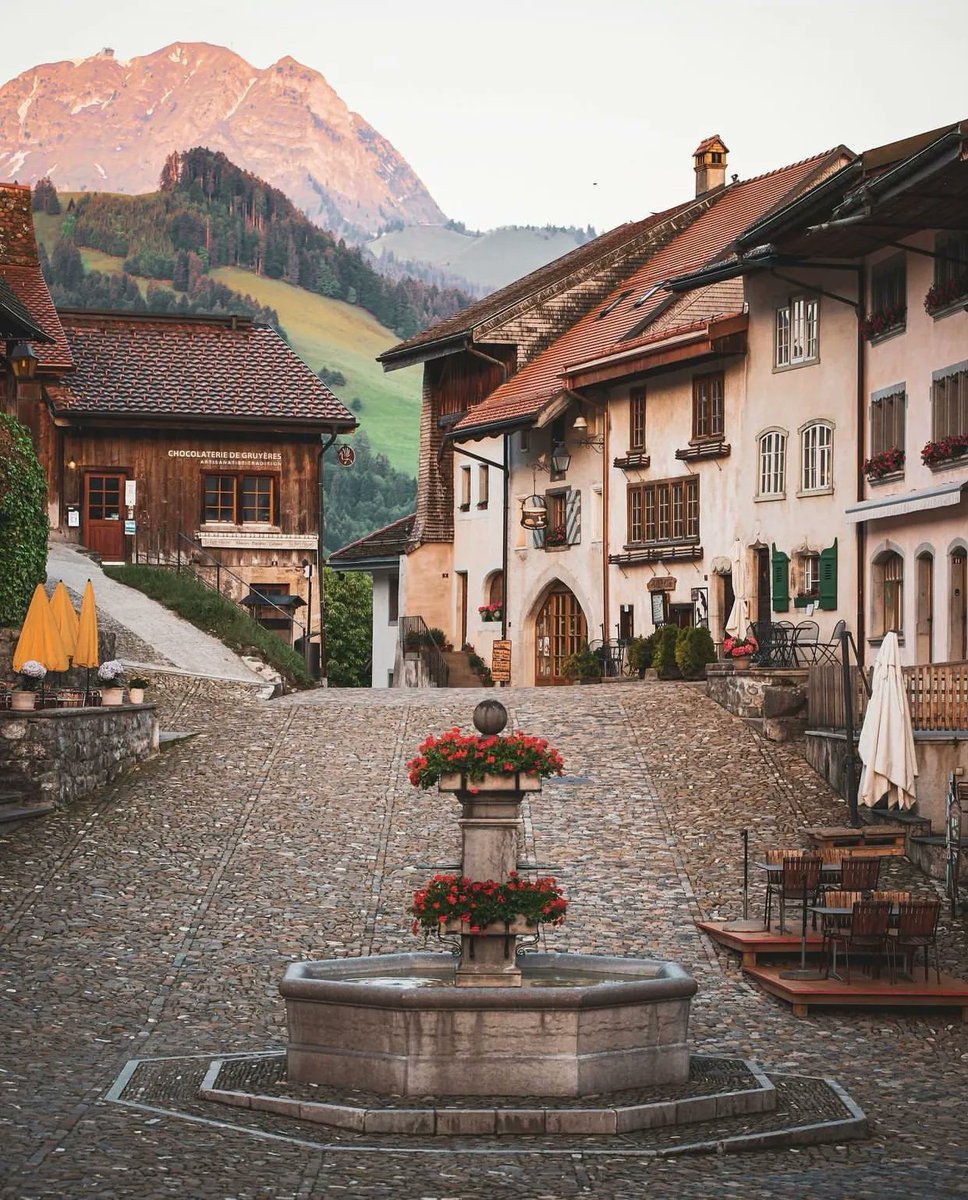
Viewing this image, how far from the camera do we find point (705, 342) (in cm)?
3784

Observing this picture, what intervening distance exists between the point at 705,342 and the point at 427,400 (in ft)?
63.1

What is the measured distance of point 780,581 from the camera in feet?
119

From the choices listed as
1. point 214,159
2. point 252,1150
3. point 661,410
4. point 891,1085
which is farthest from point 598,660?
point 214,159

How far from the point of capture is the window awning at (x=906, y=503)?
2914 centimetres

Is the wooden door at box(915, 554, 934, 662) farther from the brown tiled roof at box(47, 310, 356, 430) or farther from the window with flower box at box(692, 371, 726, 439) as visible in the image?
the brown tiled roof at box(47, 310, 356, 430)

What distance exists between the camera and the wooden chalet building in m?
47.6

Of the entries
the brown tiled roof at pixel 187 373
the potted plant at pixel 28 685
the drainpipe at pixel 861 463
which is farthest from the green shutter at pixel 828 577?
the brown tiled roof at pixel 187 373

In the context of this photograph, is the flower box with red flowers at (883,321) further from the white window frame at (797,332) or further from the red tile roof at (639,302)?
the red tile roof at (639,302)

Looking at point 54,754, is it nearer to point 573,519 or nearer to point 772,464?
point 772,464

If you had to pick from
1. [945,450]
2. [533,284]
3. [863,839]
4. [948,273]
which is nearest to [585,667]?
[945,450]

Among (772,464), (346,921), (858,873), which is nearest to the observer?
(858,873)

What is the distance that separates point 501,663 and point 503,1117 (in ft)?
112

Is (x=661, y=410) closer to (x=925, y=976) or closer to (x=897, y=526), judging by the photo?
(x=897, y=526)

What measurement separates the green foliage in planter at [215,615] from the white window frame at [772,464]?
9.09 meters
